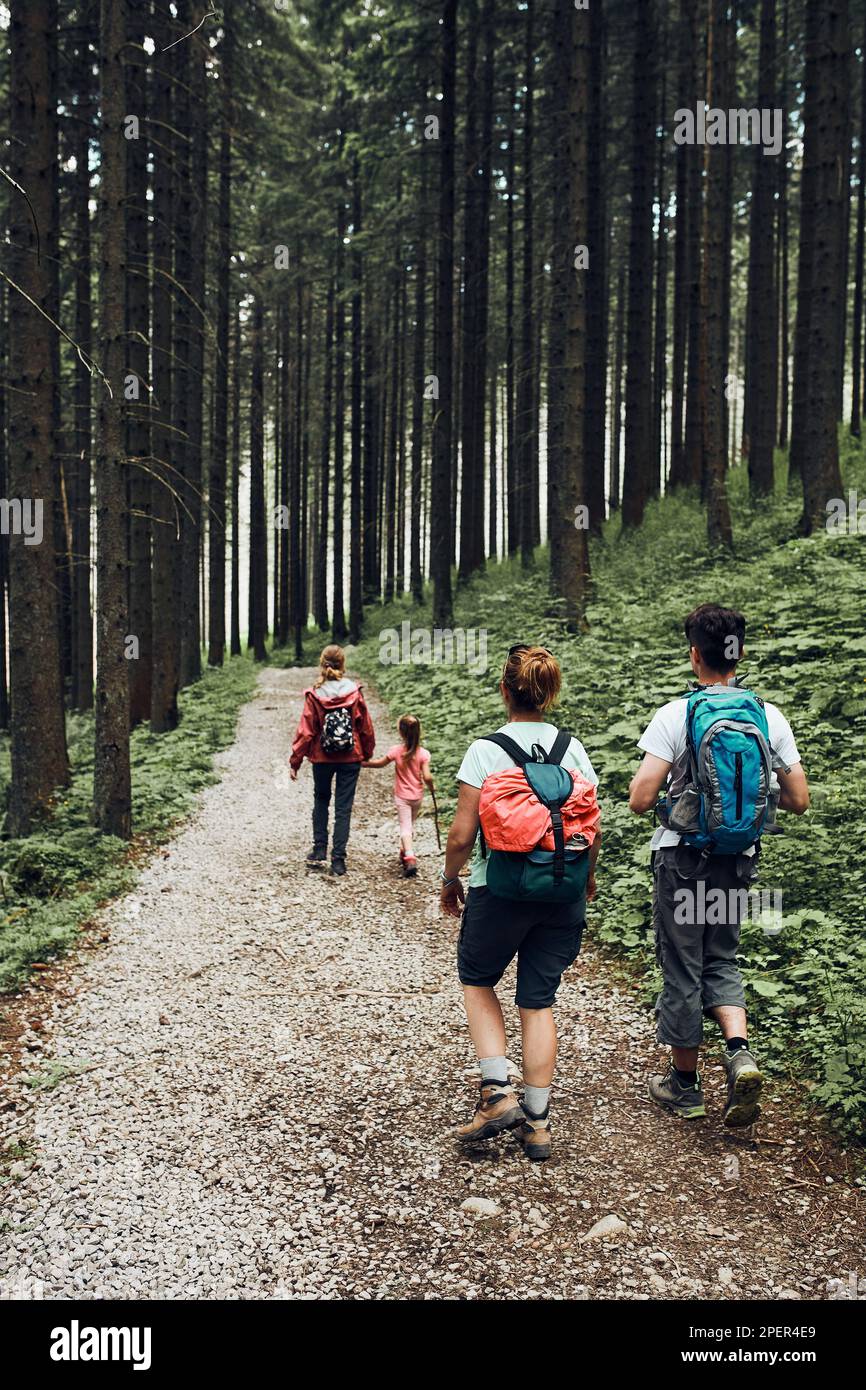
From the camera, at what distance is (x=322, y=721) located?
354 inches

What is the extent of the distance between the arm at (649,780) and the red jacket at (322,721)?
4.92 meters

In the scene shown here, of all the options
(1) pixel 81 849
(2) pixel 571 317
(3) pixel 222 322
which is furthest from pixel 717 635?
(3) pixel 222 322

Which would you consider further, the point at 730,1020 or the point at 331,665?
the point at 331,665

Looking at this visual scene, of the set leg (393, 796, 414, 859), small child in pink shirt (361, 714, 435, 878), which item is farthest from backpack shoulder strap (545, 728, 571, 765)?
leg (393, 796, 414, 859)

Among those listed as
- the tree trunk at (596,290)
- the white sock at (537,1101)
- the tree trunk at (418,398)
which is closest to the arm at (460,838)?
the white sock at (537,1101)

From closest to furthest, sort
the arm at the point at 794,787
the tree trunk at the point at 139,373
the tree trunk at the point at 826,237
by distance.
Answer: the arm at the point at 794,787, the tree trunk at the point at 826,237, the tree trunk at the point at 139,373

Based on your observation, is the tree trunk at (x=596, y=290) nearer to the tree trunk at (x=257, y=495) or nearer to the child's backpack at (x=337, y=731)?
the child's backpack at (x=337, y=731)

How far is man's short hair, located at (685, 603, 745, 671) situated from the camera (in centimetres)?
424

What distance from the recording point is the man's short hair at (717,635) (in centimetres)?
424

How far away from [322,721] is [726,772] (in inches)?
215

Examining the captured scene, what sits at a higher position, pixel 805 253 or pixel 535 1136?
pixel 805 253

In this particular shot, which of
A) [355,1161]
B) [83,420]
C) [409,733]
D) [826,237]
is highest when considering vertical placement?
[826,237]

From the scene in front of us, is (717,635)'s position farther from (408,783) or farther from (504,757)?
(408,783)
